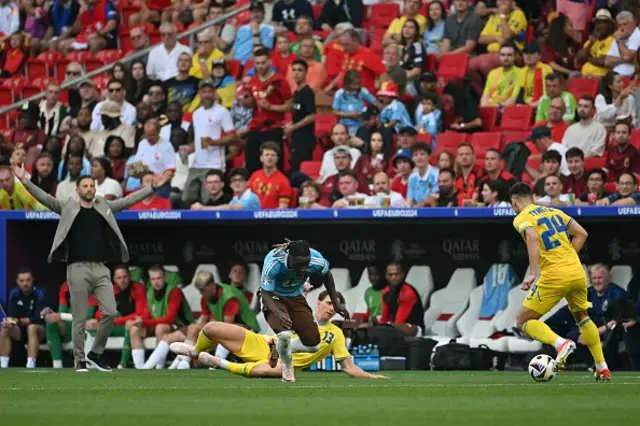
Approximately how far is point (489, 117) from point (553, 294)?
6.87 m

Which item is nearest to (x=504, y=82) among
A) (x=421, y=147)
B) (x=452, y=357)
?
(x=421, y=147)

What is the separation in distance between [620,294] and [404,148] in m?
3.66

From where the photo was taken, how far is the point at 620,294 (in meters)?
15.1

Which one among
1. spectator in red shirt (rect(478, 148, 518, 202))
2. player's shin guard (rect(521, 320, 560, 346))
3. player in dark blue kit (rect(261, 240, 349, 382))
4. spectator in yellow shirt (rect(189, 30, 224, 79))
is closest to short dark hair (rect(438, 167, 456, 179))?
spectator in red shirt (rect(478, 148, 518, 202))

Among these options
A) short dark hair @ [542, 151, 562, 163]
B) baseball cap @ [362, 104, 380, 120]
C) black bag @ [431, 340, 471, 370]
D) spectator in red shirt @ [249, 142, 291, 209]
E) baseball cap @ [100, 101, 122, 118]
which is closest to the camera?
black bag @ [431, 340, 471, 370]

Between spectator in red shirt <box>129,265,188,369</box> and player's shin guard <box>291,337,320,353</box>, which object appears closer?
player's shin guard <box>291,337,320,353</box>

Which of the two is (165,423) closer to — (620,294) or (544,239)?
(544,239)

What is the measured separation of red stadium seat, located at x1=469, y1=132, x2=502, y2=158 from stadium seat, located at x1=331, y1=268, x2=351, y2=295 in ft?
7.61

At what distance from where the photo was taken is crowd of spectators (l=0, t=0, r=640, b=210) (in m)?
16.4

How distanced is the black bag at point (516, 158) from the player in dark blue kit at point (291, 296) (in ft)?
17.0

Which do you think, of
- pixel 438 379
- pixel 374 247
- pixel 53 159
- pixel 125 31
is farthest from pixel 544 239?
pixel 125 31

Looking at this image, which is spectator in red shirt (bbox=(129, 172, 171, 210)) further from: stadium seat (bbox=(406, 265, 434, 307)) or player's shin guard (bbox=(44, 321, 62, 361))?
stadium seat (bbox=(406, 265, 434, 307))

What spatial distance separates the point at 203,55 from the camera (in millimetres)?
21031

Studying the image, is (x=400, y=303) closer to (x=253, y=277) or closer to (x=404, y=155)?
(x=404, y=155)
